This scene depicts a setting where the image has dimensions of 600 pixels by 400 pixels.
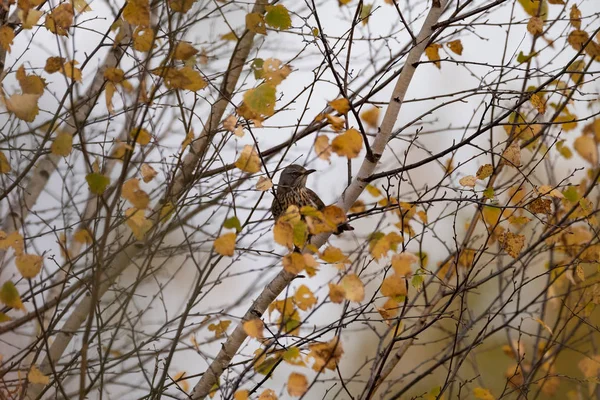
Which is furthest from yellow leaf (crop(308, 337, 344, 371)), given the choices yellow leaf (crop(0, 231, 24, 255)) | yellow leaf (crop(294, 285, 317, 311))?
yellow leaf (crop(0, 231, 24, 255))

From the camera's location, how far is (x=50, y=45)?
8.54 meters

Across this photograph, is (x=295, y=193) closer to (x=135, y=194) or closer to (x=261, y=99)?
(x=261, y=99)

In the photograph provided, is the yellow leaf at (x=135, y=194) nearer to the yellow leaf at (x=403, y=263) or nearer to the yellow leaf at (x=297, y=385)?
the yellow leaf at (x=297, y=385)

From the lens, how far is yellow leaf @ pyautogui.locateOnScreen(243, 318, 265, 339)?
3.12 metres

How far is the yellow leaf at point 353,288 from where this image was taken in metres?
2.98

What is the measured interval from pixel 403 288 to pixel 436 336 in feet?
32.2

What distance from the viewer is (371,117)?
205 inches

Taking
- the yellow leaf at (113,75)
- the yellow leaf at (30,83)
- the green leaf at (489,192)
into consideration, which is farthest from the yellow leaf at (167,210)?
the green leaf at (489,192)

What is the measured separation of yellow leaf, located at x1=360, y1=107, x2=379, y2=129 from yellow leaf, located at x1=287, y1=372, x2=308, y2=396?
245cm

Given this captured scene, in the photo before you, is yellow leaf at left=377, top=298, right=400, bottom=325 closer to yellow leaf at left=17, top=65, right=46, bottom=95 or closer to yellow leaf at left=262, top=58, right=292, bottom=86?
yellow leaf at left=262, top=58, right=292, bottom=86

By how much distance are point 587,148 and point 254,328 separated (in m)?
3.72

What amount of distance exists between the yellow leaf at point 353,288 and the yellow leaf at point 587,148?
3.26 meters

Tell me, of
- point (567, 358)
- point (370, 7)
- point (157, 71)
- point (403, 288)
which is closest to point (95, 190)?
point (157, 71)

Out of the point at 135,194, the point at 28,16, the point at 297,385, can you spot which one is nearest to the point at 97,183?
the point at 135,194
